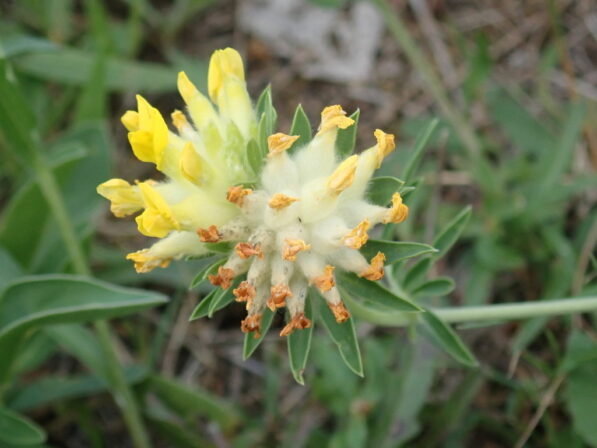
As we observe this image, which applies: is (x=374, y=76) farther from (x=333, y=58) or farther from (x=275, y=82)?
(x=275, y=82)

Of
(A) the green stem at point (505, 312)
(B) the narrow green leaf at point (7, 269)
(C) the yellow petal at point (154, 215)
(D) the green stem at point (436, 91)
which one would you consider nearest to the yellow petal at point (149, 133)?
(C) the yellow petal at point (154, 215)

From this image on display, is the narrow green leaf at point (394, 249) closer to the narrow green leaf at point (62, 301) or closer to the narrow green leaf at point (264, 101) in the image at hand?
the narrow green leaf at point (264, 101)

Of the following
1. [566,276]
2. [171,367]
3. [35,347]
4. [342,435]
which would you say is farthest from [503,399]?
[35,347]

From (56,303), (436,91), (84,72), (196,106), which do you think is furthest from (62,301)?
(436,91)

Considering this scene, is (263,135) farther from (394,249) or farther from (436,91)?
(436,91)

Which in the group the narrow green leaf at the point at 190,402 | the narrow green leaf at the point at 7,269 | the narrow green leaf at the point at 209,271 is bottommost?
the narrow green leaf at the point at 190,402

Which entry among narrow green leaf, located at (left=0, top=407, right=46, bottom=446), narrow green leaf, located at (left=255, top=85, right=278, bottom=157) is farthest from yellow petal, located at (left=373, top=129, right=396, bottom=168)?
narrow green leaf, located at (left=0, top=407, right=46, bottom=446)

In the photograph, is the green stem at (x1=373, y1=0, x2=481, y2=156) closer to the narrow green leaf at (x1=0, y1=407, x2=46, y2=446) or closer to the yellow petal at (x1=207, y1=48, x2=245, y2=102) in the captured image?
the yellow petal at (x1=207, y1=48, x2=245, y2=102)
